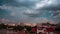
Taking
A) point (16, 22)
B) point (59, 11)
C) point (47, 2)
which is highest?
point (47, 2)

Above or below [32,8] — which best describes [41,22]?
below

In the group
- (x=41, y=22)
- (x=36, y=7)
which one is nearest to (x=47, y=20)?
(x=41, y=22)

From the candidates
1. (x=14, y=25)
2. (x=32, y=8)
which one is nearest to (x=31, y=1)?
(x=32, y=8)

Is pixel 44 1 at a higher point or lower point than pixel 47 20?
higher

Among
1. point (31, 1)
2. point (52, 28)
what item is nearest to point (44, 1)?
point (31, 1)

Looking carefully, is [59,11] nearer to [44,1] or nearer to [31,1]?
[44,1]

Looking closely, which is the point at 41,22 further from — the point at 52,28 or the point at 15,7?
the point at 15,7

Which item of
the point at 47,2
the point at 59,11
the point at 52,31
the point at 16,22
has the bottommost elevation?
the point at 52,31

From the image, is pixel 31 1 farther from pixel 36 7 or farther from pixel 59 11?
pixel 59 11
